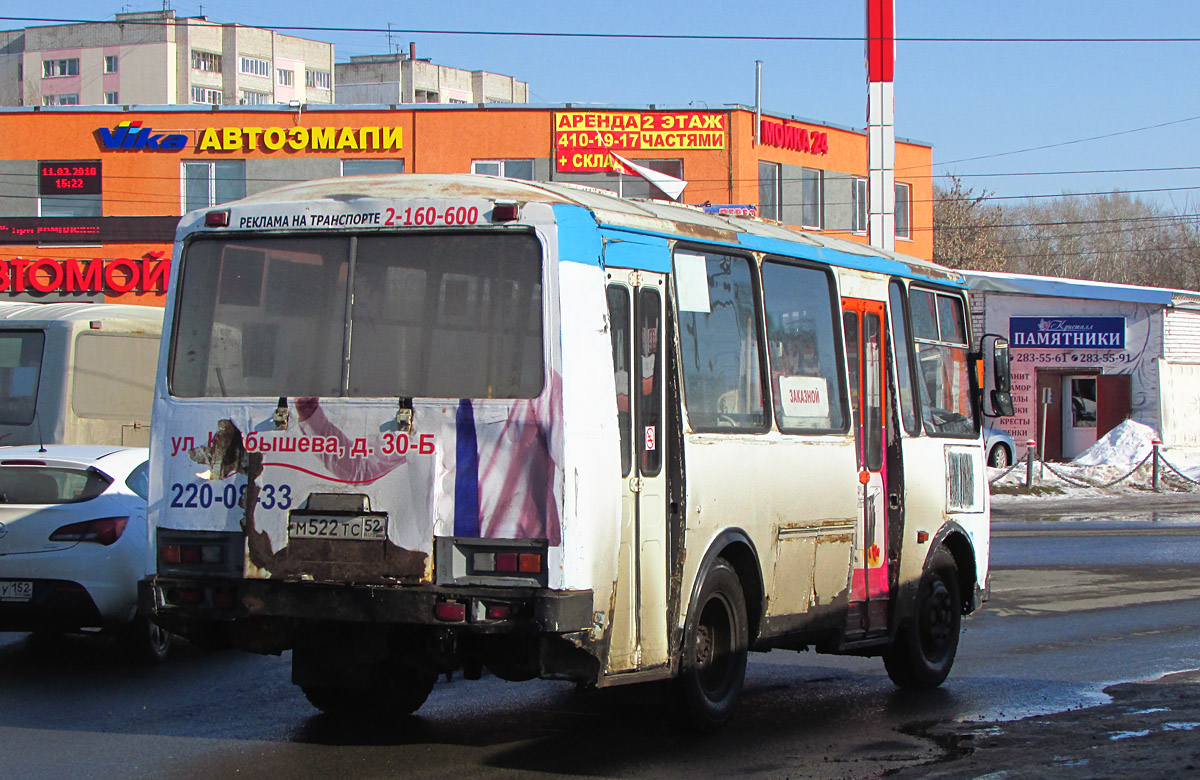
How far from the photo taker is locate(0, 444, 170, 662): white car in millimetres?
9594

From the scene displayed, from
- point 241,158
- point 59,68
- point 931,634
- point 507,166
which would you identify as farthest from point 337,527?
point 59,68

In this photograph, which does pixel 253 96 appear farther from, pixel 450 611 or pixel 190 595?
pixel 450 611

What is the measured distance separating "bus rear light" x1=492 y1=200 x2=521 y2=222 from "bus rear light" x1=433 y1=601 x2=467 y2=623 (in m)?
1.77

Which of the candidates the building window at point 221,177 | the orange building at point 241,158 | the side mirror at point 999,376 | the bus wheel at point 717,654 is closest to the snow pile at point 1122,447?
the orange building at point 241,158

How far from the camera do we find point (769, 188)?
133ft

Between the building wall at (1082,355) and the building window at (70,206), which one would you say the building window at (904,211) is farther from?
the building window at (70,206)

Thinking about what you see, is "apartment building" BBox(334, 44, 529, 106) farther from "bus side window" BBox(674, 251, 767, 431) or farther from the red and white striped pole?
"bus side window" BBox(674, 251, 767, 431)

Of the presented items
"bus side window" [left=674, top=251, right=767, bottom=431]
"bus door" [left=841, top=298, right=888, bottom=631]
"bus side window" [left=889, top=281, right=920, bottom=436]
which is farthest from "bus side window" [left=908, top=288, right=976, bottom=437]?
"bus side window" [left=674, top=251, right=767, bottom=431]

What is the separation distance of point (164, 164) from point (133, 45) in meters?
71.8

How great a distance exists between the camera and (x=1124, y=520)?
2434 cm

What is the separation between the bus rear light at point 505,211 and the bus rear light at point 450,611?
177 centimetres

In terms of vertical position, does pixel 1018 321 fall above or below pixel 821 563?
above

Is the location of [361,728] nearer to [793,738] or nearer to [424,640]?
[424,640]

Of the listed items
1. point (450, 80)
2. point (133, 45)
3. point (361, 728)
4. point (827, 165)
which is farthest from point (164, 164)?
point (450, 80)
